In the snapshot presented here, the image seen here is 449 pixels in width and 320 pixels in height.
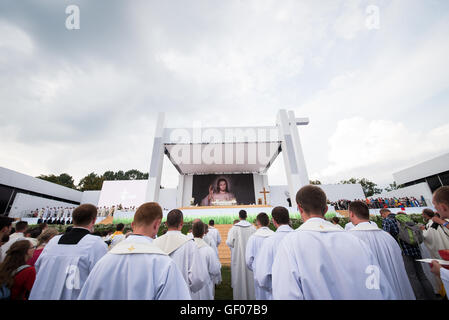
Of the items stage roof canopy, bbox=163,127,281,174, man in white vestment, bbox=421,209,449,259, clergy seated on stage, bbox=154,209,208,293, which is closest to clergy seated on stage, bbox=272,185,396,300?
clergy seated on stage, bbox=154,209,208,293

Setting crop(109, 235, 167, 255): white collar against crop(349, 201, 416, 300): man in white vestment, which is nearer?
crop(109, 235, 167, 255): white collar

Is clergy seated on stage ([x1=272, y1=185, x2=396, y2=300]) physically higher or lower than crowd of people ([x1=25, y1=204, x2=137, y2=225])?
lower

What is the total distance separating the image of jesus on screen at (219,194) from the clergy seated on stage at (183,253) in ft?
65.4

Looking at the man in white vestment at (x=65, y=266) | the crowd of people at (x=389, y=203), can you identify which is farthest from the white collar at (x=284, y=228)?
the crowd of people at (x=389, y=203)

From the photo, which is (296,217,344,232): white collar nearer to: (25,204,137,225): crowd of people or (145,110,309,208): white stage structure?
(145,110,309,208): white stage structure

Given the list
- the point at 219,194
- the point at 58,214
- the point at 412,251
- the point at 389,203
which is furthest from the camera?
the point at 219,194

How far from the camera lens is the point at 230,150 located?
58.1ft

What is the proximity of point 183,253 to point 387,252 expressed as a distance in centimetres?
288

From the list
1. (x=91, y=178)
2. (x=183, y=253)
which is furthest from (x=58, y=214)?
(x=91, y=178)

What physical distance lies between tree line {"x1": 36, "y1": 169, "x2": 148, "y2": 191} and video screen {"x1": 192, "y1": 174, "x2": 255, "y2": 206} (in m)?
28.8

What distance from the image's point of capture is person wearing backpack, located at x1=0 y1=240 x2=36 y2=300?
1839 millimetres

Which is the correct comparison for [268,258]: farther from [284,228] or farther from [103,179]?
[103,179]

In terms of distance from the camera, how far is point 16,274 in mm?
1980

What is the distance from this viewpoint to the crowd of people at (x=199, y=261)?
133cm
